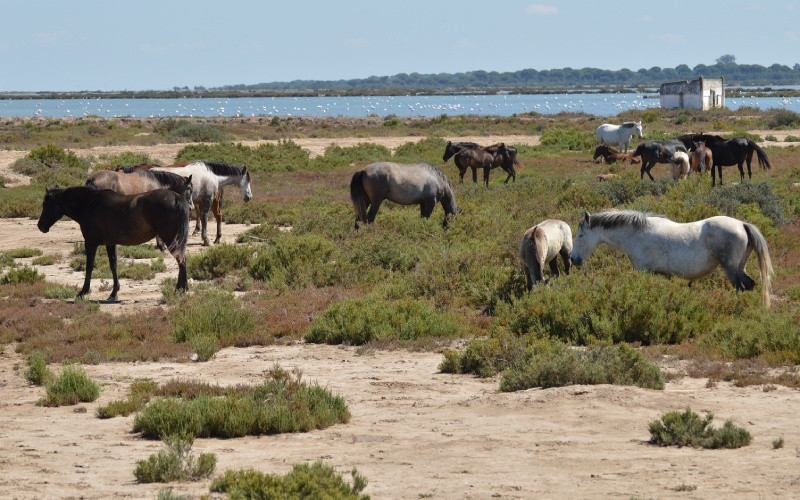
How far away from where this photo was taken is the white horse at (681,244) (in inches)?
522

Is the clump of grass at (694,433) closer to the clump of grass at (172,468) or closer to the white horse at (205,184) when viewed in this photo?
the clump of grass at (172,468)

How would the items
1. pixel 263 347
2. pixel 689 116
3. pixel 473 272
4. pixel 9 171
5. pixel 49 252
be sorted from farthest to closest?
pixel 689 116
pixel 9 171
pixel 49 252
pixel 473 272
pixel 263 347

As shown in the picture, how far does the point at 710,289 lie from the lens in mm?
13773

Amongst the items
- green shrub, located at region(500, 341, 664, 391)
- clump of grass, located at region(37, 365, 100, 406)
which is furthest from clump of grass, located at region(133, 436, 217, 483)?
green shrub, located at region(500, 341, 664, 391)

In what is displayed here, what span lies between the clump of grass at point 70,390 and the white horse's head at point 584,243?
662cm

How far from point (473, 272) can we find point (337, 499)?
358 inches

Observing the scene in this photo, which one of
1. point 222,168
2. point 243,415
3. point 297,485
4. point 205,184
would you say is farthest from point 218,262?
point 297,485

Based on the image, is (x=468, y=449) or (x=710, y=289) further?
(x=710, y=289)

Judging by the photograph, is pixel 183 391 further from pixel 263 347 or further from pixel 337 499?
pixel 337 499

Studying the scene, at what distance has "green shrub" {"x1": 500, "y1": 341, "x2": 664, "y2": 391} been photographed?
10.1 m

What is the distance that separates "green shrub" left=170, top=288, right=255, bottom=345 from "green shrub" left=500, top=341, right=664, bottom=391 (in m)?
4.31

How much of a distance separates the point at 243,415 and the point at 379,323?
4.46 meters

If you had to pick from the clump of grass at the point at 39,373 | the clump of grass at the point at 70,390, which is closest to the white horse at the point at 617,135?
the clump of grass at the point at 39,373

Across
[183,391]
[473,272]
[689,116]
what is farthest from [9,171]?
[689,116]
